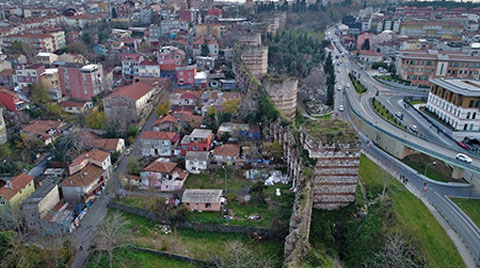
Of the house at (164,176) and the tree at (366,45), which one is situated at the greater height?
the tree at (366,45)

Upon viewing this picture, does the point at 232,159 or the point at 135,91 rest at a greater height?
the point at 135,91

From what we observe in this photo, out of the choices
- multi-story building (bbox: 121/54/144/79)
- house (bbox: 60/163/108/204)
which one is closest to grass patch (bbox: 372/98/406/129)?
house (bbox: 60/163/108/204)

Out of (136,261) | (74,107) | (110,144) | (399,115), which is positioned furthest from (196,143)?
(399,115)

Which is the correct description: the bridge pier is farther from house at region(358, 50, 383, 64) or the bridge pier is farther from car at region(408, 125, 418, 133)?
house at region(358, 50, 383, 64)

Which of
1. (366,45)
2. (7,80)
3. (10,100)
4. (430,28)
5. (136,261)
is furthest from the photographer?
(430,28)

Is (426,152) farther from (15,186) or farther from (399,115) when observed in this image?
(15,186)

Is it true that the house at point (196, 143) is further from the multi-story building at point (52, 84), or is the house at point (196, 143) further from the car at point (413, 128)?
the multi-story building at point (52, 84)

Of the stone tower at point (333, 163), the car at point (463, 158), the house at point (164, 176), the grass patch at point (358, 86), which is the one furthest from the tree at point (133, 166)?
the grass patch at point (358, 86)
